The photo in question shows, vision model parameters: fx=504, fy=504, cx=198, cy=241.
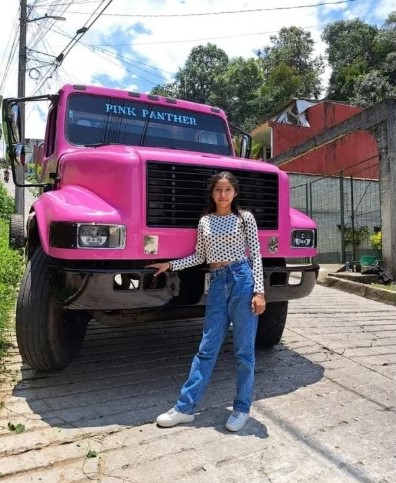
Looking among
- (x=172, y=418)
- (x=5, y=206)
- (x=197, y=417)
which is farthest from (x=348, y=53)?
(x=172, y=418)

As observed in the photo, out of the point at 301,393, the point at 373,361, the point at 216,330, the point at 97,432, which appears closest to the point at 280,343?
the point at 373,361

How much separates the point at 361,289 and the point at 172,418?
6552 mm

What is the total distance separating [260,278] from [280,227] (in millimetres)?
862

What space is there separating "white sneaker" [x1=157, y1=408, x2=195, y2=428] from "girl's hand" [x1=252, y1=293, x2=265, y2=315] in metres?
0.79

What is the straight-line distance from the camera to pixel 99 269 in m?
3.27

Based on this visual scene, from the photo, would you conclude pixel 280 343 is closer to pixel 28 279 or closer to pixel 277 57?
pixel 28 279

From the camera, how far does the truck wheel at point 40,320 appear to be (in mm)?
3666

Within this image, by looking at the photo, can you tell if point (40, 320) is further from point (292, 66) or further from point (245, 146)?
point (292, 66)

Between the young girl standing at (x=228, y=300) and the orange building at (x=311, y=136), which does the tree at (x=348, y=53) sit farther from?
the young girl standing at (x=228, y=300)

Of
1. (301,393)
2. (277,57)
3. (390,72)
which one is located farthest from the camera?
(277,57)

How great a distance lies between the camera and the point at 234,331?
3.21 metres

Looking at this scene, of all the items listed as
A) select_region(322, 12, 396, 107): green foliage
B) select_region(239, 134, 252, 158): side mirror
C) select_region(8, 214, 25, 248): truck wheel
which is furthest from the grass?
select_region(322, 12, 396, 107): green foliage

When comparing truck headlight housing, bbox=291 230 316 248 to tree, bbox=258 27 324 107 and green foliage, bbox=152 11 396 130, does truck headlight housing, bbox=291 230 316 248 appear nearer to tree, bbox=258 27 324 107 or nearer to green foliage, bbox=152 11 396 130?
green foliage, bbox=152 11 396 130

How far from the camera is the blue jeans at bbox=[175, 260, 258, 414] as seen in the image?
Result: 317 cm
